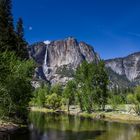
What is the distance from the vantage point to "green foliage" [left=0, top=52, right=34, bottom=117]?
42094 millimetres

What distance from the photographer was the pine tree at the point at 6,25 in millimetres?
67375

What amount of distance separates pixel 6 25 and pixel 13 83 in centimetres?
2688

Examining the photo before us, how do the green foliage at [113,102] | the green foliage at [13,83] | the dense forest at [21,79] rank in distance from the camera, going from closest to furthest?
1. the green foliage at [13,83]
2. the dense forest at [21,79]
3. the green foliage at [113,102]

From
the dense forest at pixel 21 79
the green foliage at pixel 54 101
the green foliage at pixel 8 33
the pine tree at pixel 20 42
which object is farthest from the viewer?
the green foliage at pixel 54 101

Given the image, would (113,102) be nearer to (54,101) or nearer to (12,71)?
(54,101)

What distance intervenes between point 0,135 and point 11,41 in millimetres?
30597

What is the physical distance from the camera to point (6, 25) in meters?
71.0

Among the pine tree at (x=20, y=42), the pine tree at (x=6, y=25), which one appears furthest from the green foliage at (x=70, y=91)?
the pine tree at (x=6, y=25)

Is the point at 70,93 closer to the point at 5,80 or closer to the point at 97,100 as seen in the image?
the point at 97,100

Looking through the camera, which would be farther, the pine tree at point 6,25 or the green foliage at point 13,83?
the pine tree at point 6,25

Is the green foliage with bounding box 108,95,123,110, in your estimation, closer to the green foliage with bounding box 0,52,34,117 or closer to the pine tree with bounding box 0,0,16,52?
the pine tree with bounding box 0,0,16,52

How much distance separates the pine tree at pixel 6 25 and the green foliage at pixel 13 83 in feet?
37.4

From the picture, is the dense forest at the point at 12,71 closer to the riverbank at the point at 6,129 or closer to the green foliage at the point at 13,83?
the green foliage at the point at 13,83

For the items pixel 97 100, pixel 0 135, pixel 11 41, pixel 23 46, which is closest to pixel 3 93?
pixel 0 135
